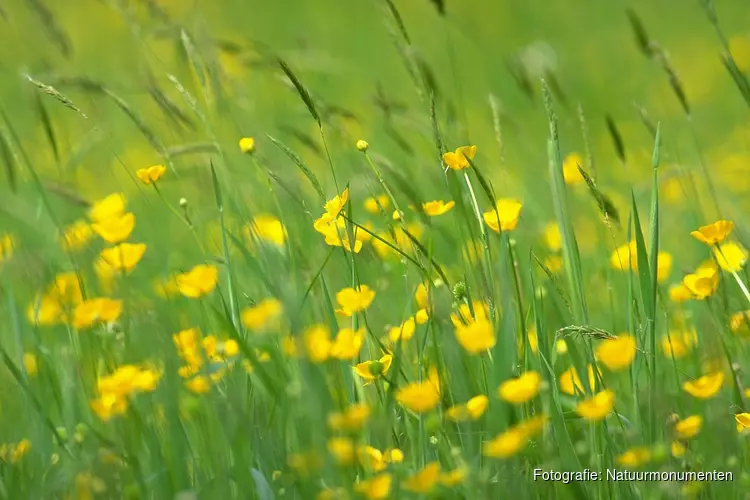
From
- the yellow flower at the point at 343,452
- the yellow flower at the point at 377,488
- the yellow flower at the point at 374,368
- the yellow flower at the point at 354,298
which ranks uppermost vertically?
the yellow flower at the point at 354,298

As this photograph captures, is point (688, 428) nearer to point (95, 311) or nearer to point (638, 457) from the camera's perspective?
point (638, 457)

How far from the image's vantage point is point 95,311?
49.1 inches

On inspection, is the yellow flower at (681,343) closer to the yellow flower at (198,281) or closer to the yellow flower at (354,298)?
the yellow flower at (354,298)

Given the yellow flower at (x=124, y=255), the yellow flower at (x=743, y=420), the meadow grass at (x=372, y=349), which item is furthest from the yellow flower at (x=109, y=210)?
the yellow flower at (x=743, y=420)

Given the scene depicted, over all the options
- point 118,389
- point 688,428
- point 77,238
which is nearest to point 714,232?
point 688,428

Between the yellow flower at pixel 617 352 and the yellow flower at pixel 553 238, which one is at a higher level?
the yellow flower at pixel 617 352

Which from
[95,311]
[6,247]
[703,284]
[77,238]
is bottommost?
[6,247]

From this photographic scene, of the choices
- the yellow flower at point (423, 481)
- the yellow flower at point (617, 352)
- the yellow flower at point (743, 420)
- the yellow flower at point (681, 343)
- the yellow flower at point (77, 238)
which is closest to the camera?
the yellow flower at point (423, 481)

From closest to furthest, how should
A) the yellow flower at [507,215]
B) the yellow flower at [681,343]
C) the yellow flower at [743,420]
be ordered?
the yellow flower at [743,420] → the yellow flower at [507,215] → the yellow flower at [681,343]

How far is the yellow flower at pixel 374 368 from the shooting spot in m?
1.17

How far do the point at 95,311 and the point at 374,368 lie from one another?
0.40 meters

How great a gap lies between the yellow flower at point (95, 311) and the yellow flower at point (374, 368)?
1.15 ft

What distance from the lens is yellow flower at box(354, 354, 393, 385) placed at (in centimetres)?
117

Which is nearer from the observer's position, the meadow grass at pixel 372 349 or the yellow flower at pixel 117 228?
the meadow grass at pixel 372 349
